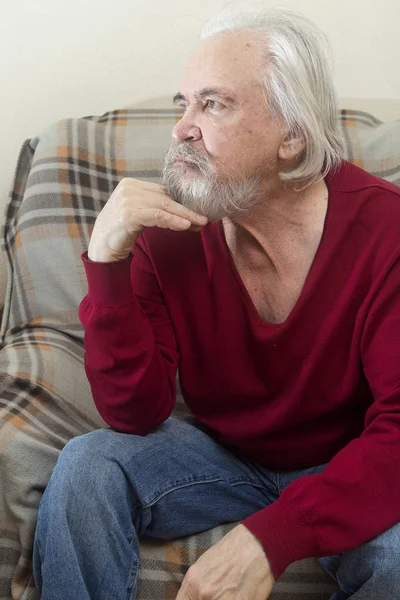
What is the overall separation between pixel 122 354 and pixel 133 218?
0.21 m

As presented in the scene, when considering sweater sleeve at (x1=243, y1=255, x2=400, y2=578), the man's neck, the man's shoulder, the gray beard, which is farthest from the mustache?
sweater sleeve at (x1=243, y1=255, x2=400, y2=578)

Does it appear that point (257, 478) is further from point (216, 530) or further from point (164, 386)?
point (164, 386)

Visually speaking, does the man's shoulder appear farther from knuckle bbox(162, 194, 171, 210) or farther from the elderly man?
knuckle bbox(162, 194, 171, 210)

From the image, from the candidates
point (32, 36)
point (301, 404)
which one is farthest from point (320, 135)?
point (32, 36)

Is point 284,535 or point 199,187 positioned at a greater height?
point 199,187

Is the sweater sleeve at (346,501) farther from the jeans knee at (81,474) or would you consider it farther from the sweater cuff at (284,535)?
the jeans knee at (81,474)

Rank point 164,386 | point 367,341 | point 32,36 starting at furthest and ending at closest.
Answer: point 32,36 → point 164,386 → point 367,341

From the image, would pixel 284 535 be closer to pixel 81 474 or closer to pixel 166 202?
pixel 81 474

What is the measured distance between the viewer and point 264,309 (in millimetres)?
1361

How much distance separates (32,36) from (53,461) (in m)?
1.07

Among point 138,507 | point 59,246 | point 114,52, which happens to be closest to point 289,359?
point 138,507

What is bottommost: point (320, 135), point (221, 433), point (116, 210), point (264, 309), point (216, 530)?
point (216, 530)

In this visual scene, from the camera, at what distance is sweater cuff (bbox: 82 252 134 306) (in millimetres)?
1258

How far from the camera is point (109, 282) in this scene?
1260 millimetres
